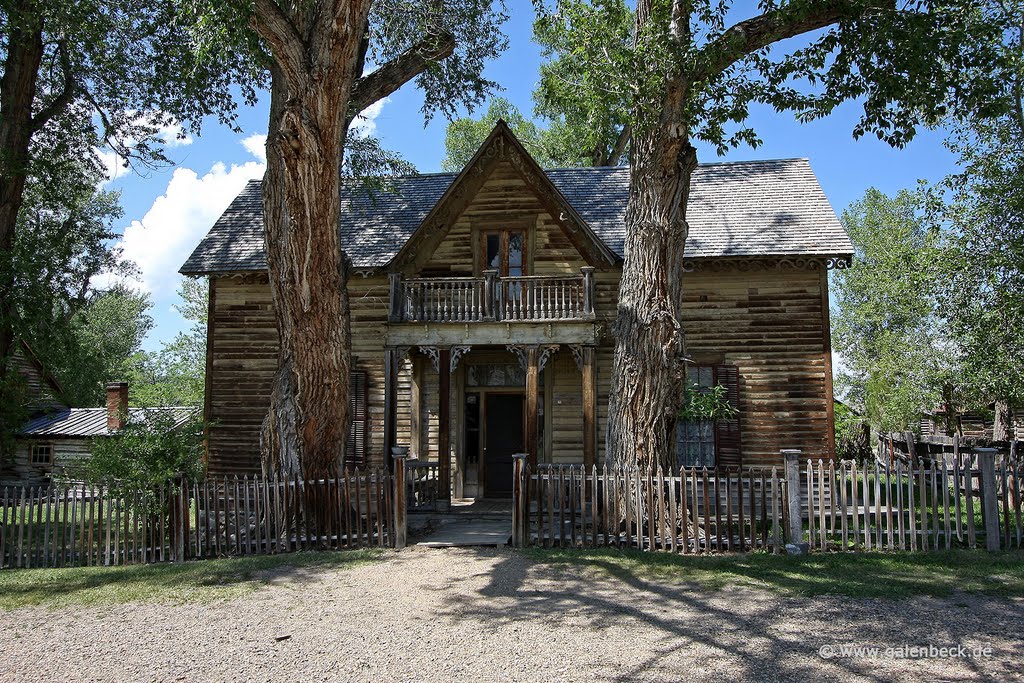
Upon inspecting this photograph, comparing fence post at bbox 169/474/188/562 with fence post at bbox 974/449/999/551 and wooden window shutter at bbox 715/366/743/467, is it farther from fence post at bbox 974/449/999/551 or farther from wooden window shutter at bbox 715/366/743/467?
fence post at bbox 974/449/999/551

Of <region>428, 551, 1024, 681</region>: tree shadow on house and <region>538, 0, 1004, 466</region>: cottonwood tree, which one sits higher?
<region>538, 0, 1004, 466</region>: cottonwood tree

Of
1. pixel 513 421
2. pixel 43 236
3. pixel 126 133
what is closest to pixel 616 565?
pixel 513 421

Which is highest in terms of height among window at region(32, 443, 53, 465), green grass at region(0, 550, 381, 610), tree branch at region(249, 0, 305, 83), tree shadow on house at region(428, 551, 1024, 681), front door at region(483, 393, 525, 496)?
tree branch at region(249, 0, 305, 83)

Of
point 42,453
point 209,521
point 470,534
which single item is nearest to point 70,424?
point 42,453

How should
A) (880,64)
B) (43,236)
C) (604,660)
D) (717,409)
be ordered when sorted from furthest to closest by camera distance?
(43,236), (880,64), (717,409), (604,660)

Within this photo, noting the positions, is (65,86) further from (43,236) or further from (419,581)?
(419,581)

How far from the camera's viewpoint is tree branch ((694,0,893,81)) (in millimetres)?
11352

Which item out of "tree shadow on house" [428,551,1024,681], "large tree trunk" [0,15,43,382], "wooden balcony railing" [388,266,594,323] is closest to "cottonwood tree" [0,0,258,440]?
"large tree trunk" [0,15,43,382]

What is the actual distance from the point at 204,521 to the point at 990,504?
36.0 ft

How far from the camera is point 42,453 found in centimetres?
3059

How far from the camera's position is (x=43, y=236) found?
59.4ft

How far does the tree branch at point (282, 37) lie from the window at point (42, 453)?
25.9m

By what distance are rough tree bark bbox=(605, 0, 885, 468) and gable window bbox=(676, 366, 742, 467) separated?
485cm

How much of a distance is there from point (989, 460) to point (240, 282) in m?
15.3
